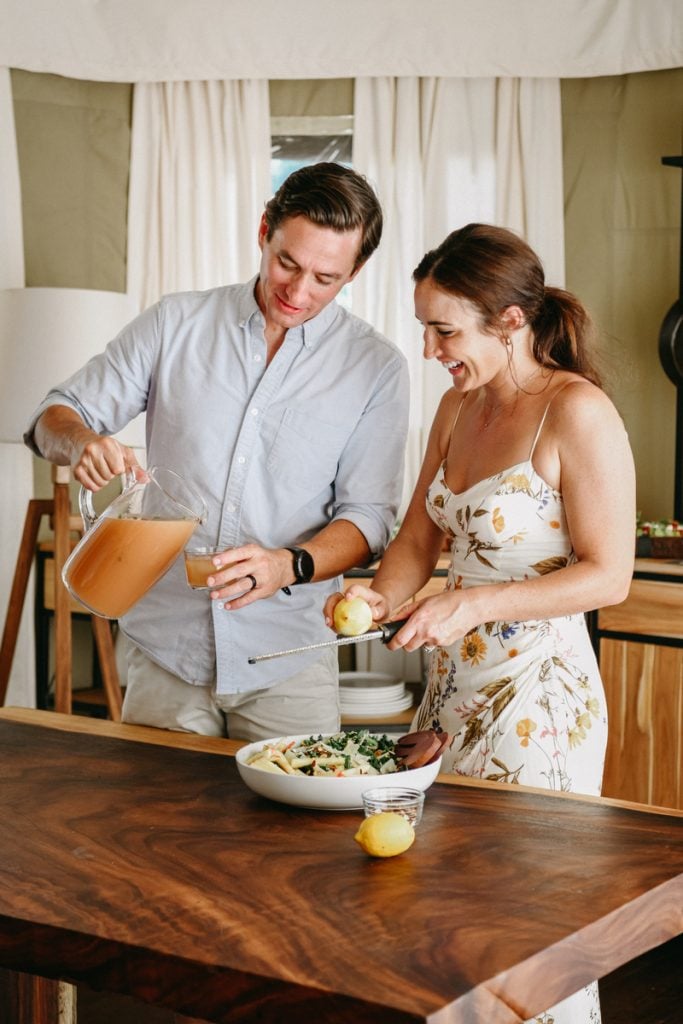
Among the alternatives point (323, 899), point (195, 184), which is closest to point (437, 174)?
point (195, 184)

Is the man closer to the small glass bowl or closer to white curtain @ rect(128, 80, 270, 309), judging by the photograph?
the small glass bowl

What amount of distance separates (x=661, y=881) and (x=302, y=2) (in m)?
3.55

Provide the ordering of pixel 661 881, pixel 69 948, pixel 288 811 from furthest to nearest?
pixel 288 811 < pixel 661 881 < pixel 69 948

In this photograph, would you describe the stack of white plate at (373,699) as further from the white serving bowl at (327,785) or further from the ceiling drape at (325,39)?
the white serving bowl at (327,785)

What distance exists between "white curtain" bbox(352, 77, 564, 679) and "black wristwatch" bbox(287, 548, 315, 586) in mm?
2143

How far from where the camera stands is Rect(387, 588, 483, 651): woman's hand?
171 cm

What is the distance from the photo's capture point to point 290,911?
125 cm

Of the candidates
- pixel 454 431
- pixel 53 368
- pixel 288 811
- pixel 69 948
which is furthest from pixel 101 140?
pixel 69 948

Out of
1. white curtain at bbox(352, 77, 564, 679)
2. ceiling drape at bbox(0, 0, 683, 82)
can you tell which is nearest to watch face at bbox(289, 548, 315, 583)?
white curtain at bbox(352, 77, 564, 679)

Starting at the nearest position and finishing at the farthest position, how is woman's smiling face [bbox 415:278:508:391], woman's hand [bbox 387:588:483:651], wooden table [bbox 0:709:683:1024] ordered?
wooden table [bbox 0:709:683:1024]
woman's hand [bbox 387:588:483:651]
woman's smiling face [bbox 415:278:508:391]

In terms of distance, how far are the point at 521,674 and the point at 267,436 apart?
0.65 metres

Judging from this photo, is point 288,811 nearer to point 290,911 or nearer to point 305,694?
point 290,911

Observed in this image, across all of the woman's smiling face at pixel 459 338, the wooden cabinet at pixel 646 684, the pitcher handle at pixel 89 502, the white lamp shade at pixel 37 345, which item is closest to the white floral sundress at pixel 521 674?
the woman's smiling face at pixel 459 338

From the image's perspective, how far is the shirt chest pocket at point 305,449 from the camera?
2.22m
